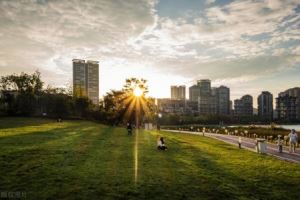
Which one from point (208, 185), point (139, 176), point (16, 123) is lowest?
point (208, 185)

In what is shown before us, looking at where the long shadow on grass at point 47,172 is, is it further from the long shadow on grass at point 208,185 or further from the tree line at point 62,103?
the tree line at point 62,103

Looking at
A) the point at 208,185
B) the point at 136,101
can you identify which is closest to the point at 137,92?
the point at 136,101

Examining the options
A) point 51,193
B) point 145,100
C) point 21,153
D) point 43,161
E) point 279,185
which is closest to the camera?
point 51,193

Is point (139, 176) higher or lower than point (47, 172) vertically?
lower

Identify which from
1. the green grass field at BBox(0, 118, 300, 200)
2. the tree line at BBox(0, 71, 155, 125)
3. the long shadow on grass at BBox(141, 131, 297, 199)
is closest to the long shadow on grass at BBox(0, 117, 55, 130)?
the tree line at BBox(0, 71, 155, 125)

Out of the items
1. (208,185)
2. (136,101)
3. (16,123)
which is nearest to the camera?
(208,185)

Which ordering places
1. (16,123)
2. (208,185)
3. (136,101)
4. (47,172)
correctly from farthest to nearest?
(136,101) < (16,123) < (47,172) < (208,185)

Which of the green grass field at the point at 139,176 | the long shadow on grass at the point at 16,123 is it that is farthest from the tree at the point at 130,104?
the green grass field at the point at 139,176

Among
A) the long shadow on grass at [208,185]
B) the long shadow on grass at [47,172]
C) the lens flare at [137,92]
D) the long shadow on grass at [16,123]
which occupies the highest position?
the lens flare at [137,92]

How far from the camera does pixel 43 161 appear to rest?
19141 millimetres

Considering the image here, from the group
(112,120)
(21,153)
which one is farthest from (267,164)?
(112,120)

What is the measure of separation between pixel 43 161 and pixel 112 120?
68623 mm

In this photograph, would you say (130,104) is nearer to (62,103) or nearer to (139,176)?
(62,103)

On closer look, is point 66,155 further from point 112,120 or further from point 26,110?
point 26,110
